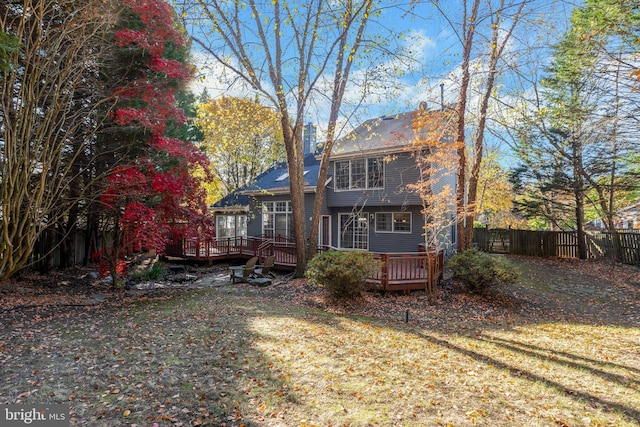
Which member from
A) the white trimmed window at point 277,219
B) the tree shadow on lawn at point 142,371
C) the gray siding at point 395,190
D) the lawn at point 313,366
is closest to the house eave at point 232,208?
the white trimmed window at point 277,219

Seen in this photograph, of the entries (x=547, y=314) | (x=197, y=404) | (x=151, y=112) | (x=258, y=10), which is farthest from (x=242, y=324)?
(x=258, y=10)

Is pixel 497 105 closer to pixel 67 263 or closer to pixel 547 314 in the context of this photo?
pixel 547 314

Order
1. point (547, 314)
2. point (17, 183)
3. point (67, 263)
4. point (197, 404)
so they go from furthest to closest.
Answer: point (67, 263) → point (547, 314) → point (17, 183) → point (197, 404)

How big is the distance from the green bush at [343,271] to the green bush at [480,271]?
8.56 ft

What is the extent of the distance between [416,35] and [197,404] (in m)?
10.1

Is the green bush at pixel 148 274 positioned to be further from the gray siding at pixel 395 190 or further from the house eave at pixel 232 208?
the gray siding at pixel 395 190

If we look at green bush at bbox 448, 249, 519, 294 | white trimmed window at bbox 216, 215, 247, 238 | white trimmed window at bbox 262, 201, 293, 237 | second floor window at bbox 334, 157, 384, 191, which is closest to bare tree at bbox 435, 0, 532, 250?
green bush at bbox 448, 249, 519, 294

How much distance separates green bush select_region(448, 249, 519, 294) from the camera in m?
8.99

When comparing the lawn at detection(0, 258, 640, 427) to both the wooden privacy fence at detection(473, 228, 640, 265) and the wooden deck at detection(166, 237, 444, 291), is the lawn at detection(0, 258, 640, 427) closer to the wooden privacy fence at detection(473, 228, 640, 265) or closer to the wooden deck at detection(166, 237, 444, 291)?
the wooden deck at detection(166, 237, 444, 291)

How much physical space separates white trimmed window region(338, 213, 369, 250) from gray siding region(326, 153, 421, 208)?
0.93m

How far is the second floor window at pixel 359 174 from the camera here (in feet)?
48.6

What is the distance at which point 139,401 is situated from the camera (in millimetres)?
3254

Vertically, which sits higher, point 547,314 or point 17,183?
point 17,183

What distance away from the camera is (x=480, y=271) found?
357 inches
